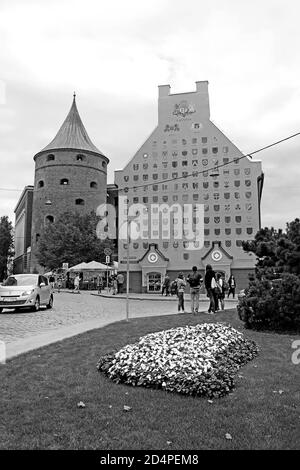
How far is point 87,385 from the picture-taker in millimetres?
6316

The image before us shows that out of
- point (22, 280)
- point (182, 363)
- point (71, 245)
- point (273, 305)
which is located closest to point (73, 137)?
point (71, 245)

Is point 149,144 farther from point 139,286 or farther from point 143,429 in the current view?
point 143,429

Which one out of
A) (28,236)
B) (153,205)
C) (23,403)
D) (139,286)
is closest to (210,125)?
(153,205)

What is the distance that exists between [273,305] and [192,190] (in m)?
29.7

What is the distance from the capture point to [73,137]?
287 ft

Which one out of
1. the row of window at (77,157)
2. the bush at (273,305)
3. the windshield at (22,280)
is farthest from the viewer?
the row of window at (77,157)

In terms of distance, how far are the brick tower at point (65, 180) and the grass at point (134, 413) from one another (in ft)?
251

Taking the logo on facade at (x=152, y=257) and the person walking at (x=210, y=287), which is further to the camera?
the logo on facade at (x=152, y=257)

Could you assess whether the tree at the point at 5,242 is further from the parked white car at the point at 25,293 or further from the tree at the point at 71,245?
the parked white car at the point at 25,293

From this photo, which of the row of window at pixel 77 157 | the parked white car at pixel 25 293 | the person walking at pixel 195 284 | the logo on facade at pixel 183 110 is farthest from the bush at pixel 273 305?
the row of window at pixel 77 157

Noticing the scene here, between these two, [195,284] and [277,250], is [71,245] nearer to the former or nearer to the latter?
[195,284]

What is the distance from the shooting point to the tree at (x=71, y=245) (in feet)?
197

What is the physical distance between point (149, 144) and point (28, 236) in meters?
62.9

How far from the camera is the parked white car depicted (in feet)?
64.5
